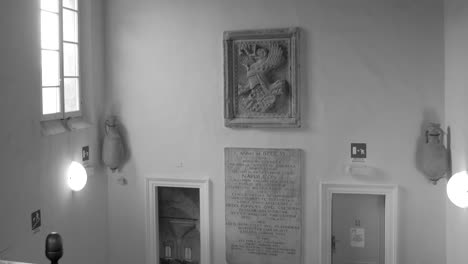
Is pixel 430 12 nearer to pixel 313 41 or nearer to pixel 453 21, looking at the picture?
pixel 453 21

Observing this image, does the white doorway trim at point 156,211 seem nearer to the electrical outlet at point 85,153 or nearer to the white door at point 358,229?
the electrical outlet at point 85,153

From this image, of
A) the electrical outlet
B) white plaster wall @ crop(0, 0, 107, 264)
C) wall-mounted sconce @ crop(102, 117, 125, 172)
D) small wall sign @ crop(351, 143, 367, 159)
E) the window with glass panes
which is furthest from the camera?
wall-mounted sconce @ crop(102, 117, 125, 172)

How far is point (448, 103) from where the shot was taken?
20.5 ft

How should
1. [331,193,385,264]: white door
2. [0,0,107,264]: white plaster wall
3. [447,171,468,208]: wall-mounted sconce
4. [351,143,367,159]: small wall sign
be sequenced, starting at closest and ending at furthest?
[0,0,107,264]: white plaster wall
[447,171,468,208]: wall-mounted sconce
[351,143,367,159]: small wall sign
[331,193,385,264]: white door

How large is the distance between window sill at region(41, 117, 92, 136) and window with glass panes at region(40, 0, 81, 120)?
0.07m

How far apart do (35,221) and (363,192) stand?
3989mm

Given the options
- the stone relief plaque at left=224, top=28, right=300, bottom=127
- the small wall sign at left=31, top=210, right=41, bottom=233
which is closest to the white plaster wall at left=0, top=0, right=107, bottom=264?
the small wall sign at left=31, top=210, right=41, bottom=233

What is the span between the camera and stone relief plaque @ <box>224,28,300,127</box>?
6.70 m

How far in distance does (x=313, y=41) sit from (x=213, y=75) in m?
1.41

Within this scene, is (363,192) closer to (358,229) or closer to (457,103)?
(358,229)

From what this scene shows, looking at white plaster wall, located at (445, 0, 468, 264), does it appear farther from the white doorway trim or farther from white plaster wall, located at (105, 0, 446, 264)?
the white doorway trim

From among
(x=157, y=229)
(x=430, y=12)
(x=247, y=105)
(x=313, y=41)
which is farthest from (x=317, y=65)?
(x=157, y=229)

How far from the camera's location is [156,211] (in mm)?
7367

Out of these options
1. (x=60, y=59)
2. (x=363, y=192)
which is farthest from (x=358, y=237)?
(x=60, y=59)
